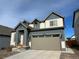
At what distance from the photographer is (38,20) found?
2244 cm

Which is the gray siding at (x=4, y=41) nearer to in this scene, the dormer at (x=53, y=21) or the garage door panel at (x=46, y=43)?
the garage door panel at (x=46, y=43)

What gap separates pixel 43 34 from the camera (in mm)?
19234

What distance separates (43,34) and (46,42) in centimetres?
202

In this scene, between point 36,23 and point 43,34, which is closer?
point 43,34

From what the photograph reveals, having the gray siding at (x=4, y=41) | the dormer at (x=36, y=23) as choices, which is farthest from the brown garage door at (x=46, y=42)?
the gray siding at (x=4, y=41)

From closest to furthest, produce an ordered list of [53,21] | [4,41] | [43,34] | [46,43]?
[46,43] → [43,34] → [53,21] → [4,41]

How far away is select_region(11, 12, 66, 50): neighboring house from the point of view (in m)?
17.5

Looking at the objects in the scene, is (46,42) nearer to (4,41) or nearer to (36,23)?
(36,23)

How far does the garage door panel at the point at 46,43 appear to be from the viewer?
17.3 metres

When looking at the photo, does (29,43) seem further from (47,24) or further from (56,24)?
(56,24)

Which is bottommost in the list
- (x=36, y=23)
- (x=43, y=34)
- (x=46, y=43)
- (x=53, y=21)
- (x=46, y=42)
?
(x=46, y=43)

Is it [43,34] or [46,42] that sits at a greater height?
[43,34]

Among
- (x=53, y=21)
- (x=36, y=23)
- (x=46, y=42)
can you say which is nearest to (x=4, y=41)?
(x=36, y=23)

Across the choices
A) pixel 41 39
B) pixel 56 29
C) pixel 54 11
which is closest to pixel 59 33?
Result: pixel 56 29
